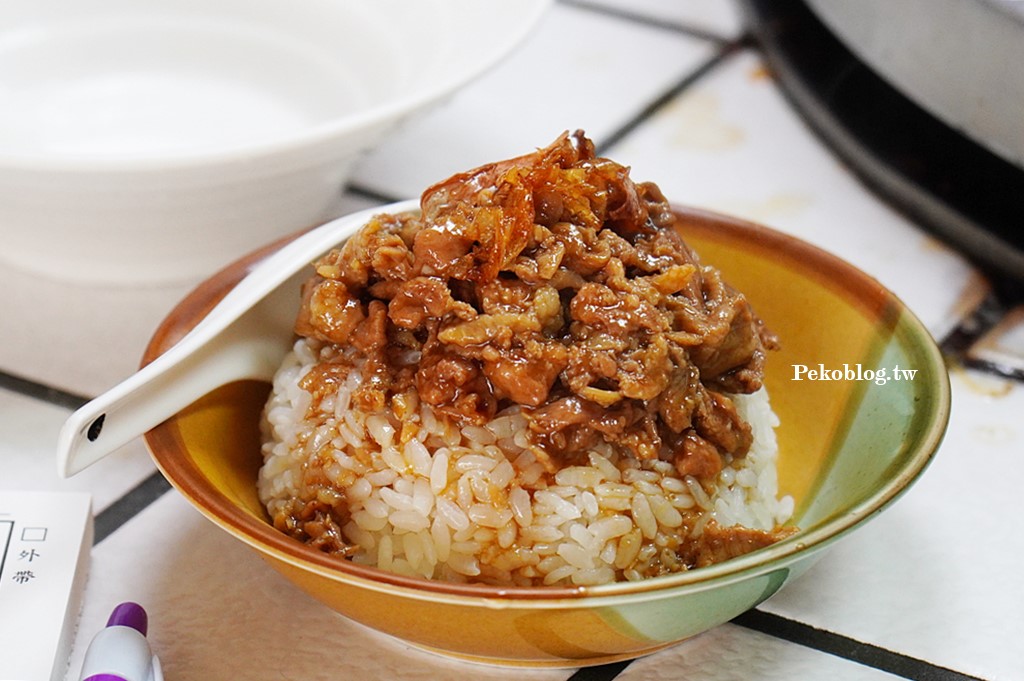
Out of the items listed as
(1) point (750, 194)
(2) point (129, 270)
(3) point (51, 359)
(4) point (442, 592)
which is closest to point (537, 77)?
(1) point (750, 194)

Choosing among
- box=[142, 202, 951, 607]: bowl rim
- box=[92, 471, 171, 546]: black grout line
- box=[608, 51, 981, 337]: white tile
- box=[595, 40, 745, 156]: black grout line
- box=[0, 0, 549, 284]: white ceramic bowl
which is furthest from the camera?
box=[595, 40, 745, 156]: black grout line

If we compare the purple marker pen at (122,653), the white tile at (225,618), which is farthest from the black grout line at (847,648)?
the purple marker pen at (122,653)

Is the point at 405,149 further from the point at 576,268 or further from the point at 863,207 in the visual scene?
the point at 576,268

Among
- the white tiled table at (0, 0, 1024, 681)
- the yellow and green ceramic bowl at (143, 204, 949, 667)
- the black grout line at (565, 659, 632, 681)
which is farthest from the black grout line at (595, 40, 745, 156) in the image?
the black grout line at (565, 659, 632, 681)

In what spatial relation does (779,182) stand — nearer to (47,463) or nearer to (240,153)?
(240,153)

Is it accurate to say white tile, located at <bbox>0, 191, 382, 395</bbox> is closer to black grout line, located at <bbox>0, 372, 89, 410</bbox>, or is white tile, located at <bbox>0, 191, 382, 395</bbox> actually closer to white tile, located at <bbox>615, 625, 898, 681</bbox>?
black grout line, located at <bbox>0, 372, 89, 410</bbox>

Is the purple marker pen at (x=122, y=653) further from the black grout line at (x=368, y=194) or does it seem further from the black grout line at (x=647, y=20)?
the black grout line at (x=647, y=20)
